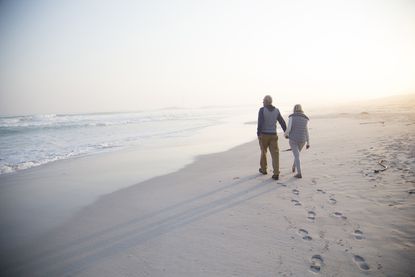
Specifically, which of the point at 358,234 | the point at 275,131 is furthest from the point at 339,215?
the point at 275,131

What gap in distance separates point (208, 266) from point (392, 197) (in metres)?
4.17

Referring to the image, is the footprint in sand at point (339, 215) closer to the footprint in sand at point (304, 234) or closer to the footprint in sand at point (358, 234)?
the footprint in sand at point (358, 234)

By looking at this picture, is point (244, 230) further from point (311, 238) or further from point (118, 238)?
point (118, 238)

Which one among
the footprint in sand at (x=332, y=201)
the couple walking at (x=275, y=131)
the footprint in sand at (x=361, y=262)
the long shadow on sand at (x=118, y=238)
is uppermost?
the couple walking at (x=275, y=131)

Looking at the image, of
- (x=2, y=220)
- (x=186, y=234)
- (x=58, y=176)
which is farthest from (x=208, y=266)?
(x=58, y=176)

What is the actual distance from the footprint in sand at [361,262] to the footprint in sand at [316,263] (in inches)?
17.3

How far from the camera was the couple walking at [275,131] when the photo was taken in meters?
6.51

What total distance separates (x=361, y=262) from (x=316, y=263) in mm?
584

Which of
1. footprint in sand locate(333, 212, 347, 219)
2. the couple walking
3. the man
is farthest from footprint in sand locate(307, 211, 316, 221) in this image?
the man

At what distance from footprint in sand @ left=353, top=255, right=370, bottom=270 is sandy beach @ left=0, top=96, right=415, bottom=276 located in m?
0.02

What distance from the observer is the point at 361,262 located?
9.68 feet

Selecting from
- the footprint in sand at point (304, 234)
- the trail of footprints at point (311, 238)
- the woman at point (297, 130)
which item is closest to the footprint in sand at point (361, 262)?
the trail of footprints at point (311, 238)

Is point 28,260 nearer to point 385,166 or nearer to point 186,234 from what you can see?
point 186,234

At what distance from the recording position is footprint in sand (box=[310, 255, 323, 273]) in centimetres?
288
